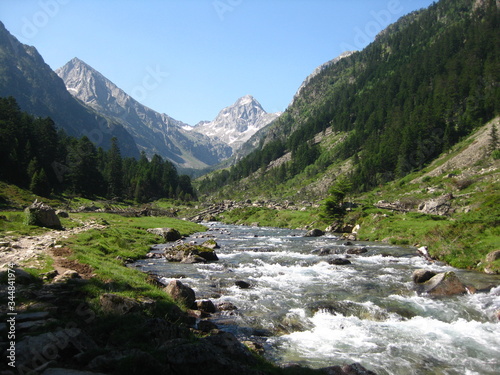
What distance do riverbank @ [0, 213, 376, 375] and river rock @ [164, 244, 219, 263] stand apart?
1122 cm

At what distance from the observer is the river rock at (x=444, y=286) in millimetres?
18328

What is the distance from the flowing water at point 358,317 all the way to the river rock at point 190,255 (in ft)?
9.31

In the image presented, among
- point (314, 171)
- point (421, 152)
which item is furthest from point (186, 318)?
point (314, 171)

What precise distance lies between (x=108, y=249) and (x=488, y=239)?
37140 millimetres

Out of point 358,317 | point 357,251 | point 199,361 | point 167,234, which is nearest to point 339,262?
point 357,251

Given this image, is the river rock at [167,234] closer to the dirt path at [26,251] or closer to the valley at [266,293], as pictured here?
the valley at [266,293]

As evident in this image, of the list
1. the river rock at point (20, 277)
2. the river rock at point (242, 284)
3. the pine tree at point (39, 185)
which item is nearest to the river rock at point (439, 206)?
the river rock at point (242, 284)

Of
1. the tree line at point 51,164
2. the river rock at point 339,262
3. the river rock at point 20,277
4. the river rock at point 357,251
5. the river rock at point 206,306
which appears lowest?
the river rock at point 357,251

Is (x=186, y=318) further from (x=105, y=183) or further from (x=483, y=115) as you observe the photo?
(x=483, y=115)

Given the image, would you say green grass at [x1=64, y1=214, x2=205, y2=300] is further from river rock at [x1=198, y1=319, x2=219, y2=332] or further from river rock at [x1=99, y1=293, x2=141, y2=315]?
river rock at [x1=198, y1=319, x2=219, y2=332]

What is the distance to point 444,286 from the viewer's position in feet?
60.8

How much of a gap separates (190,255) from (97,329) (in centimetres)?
2035

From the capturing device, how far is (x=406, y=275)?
2344cm

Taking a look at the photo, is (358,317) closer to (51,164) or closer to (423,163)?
(423,163)
